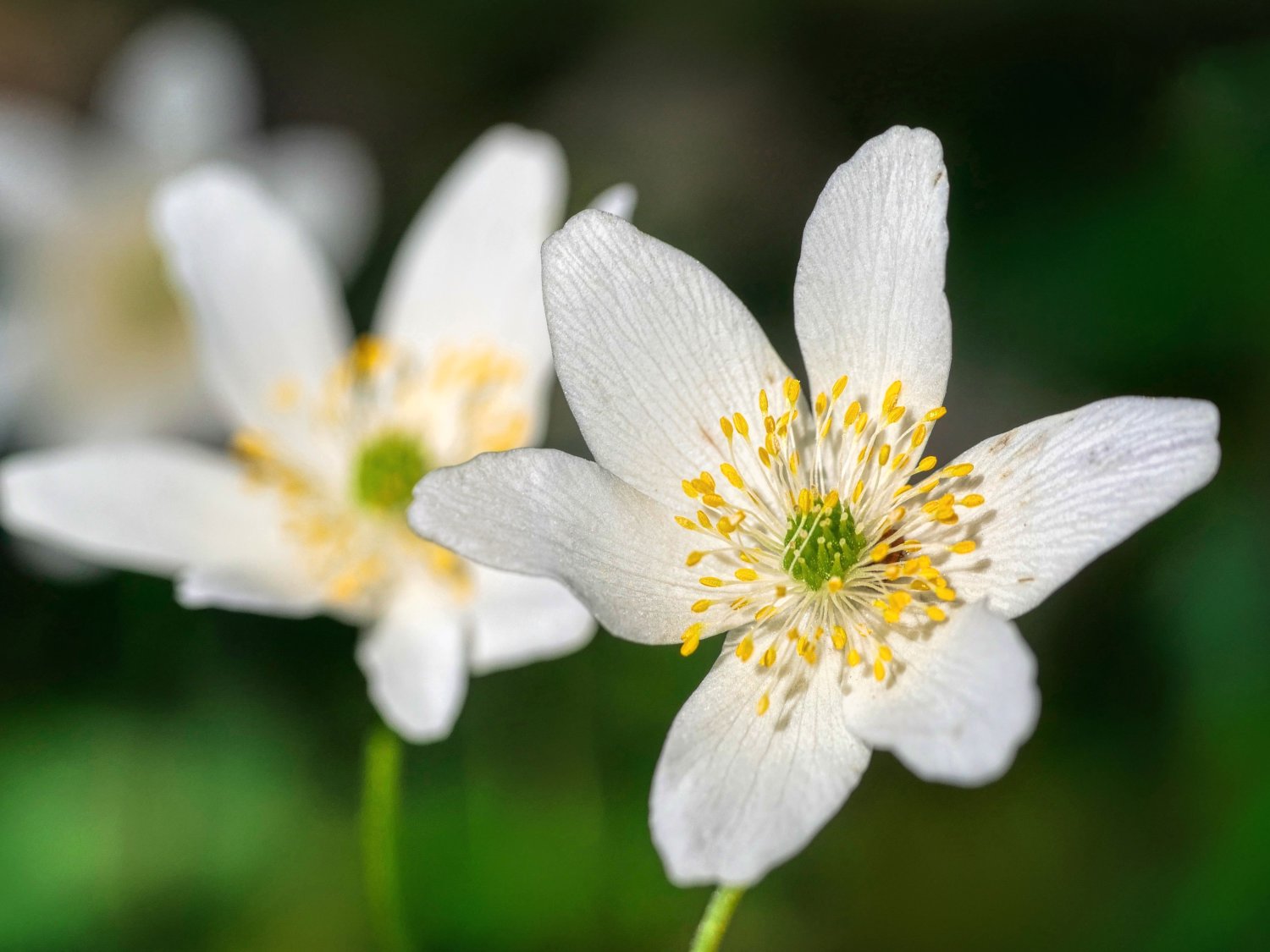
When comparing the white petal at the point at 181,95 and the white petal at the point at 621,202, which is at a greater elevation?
the white petal at the point at 621,202

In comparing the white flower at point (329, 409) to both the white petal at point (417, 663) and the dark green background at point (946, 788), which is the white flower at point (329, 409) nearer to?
the white petal at point (417, 663)

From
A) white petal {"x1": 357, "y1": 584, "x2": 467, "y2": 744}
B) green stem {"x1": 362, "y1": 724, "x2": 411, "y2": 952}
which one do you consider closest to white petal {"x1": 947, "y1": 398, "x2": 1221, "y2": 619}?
white petal {"x1": 357, "y1": 584, "x2": 467, "y2": 744}

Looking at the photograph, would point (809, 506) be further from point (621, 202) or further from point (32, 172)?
point (32, 172)

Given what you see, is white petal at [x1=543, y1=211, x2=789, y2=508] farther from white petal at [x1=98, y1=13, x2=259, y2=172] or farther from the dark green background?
white petal at [x1=98, y1=13, x2=259, y2=172]

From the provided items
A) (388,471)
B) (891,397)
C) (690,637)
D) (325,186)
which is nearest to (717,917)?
(690,637)

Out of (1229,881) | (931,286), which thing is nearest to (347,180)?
(931,286)

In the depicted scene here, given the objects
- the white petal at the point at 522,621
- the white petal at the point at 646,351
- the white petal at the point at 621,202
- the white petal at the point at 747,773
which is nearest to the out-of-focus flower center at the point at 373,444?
the white petal at the point at 522,621
